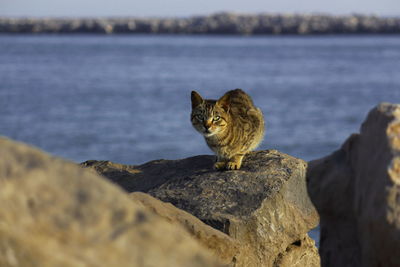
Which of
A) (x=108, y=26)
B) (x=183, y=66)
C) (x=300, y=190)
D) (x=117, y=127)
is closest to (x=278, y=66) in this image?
(x=183, y=66)

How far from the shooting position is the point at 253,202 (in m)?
6.78

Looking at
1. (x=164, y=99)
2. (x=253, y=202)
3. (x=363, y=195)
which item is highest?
(x=363, y=195)

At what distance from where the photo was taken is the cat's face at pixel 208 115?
7852mm

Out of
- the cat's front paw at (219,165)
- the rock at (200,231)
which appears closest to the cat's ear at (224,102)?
the cat's front paw at (219,165)

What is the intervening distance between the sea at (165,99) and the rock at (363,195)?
1980cm

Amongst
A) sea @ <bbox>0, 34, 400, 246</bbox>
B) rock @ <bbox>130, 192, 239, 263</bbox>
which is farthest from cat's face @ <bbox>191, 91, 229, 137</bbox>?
sea @ <bbox>0, 34, 400, 246</bbox>

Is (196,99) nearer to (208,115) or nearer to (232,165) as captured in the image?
(208,115)

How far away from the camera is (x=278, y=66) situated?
73.3m

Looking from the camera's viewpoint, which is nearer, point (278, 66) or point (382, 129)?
point (382, 129)

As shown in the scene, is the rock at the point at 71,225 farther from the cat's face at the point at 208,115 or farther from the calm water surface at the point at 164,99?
the calm water surface at the point at 164,99

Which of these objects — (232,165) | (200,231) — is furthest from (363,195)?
(232,165)

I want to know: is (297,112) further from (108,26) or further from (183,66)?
Result: (108,26)

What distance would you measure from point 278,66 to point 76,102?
3487 centimetres

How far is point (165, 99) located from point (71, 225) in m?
37.9
